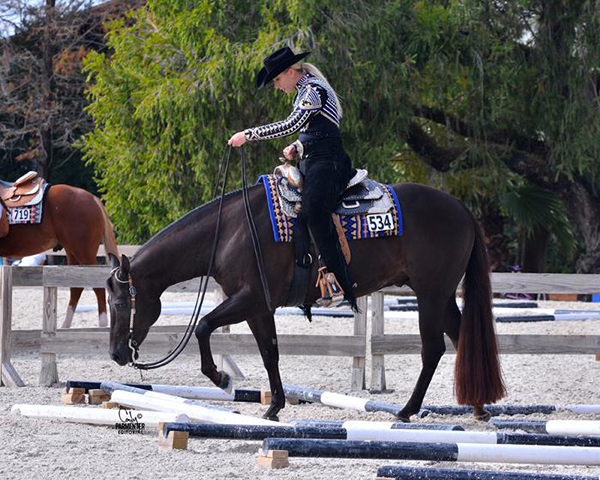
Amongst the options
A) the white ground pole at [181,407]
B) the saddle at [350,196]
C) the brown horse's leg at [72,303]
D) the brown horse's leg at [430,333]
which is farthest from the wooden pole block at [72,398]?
the brown horse's leg at [72,303]

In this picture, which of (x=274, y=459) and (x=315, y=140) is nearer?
(x=274, y=459)

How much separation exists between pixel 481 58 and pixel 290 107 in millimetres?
3274

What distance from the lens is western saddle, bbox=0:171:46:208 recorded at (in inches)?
425

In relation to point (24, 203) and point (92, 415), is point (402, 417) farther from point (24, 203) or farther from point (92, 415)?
point (24, 203)

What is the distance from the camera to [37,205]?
1076cm

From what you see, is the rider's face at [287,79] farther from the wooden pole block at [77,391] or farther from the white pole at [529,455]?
the white pole at [529,455]

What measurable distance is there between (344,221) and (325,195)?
0.99 ft

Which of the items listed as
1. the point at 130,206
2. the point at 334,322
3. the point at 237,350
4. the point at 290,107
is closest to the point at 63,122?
the point at 130,206

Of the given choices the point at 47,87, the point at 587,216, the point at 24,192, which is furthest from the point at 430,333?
the point at 47,87

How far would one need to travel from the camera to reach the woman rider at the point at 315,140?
6055 mm

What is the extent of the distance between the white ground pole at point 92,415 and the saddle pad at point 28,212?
15.8 ft

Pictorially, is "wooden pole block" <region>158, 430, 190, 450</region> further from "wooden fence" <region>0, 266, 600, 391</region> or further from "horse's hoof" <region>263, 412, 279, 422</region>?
"wooden fence" <region>0, 266, 600, 391</region>

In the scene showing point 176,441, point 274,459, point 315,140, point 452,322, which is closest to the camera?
point 274,459

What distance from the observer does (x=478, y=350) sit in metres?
6.39
